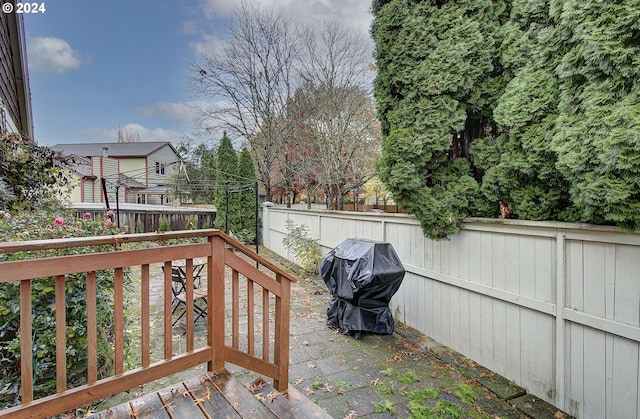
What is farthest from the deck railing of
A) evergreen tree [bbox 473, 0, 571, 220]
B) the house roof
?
the house roof

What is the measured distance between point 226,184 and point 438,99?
29.1 ft

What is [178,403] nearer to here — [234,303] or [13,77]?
[234,303]

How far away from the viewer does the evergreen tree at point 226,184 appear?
1090cm

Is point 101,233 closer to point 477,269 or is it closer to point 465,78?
point 477,269

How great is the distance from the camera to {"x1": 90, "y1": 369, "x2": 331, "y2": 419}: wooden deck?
1734mm

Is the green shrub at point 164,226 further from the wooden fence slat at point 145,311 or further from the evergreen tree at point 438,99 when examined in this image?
the wooden fence slat at point 145,311

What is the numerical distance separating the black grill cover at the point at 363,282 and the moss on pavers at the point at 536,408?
1525 mm

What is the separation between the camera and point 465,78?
3234 millimetres

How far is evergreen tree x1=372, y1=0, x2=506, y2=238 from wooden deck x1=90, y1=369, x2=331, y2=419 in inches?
91.6

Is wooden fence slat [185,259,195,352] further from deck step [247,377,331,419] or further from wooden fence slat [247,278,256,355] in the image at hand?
deck step [247,377,331,419]

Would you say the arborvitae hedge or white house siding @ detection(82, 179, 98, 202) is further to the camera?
white house siding @ detection(82, 179, 98, 202)

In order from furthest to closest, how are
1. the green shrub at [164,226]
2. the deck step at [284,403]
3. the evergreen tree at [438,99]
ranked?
the green shrub at [164,226], the evergreen tree at [438,99], the deck step at [284,403]

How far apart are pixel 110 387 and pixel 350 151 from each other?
787 centimetres

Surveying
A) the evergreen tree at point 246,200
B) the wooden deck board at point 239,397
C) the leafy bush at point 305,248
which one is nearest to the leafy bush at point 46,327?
the wooden deck board at point 239,397
